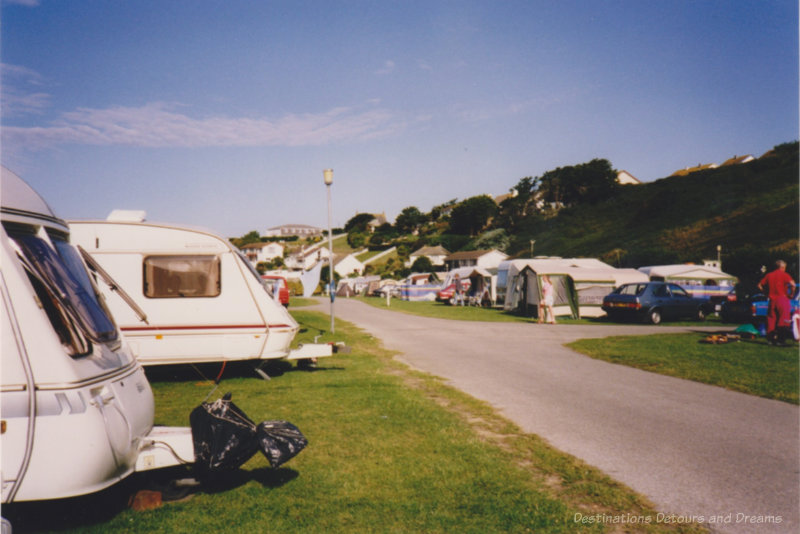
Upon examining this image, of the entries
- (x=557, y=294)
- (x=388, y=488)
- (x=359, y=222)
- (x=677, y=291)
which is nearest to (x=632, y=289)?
(x=677, y=291)

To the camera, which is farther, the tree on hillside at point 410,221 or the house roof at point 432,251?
the tree on hillside at point 410,221

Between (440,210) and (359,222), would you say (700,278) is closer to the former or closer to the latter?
(440,210)

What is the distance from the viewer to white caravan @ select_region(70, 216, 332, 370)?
27.1 ft

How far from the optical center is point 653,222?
6488 cm

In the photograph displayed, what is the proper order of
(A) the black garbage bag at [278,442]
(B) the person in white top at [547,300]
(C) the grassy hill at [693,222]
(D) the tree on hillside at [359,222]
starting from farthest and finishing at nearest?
(D) the tree on hillside at [359,222]
(C) the grassy hill at [693,222]
(B) the person in white top at [547,300]
(A) the black garbage bag at [278,442]

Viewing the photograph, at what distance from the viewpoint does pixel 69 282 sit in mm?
3705

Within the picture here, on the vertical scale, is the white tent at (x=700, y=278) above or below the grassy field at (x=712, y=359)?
above

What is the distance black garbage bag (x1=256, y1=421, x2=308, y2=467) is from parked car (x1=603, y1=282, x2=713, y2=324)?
1920 cm

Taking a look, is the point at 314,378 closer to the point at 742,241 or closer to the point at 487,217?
the point at 742,241

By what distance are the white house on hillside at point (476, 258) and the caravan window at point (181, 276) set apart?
57268 millimetres

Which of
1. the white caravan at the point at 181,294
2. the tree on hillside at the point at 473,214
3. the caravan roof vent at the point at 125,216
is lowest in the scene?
the white caravan at the point at 181,294

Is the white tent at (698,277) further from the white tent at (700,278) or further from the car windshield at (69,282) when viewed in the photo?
the car windshield at (69,282)

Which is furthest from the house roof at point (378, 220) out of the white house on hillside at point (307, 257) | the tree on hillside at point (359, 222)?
the white house on hillside at point (307, 257)

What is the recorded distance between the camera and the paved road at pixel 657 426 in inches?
166
